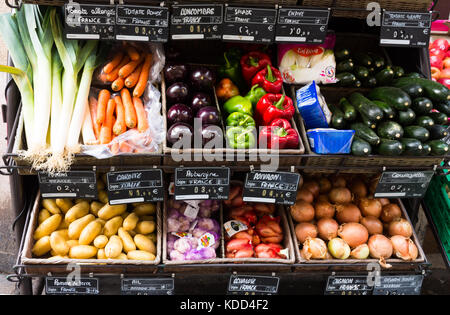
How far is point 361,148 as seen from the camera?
1.71 m

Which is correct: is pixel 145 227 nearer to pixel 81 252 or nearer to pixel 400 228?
pixel 81 252

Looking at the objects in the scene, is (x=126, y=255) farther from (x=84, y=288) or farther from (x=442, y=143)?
(x=442, y=143)

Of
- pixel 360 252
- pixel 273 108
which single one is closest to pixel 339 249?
pixel 360 252

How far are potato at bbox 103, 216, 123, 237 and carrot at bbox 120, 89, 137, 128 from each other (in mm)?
463

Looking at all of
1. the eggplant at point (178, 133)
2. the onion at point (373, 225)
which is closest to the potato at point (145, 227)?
the eggplant at point (178, 133)

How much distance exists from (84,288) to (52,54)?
1.12 metres

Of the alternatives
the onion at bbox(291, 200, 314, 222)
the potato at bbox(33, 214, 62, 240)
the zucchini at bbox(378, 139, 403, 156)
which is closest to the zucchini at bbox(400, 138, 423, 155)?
the zucchini at bbox(378, 139, 403, 156)

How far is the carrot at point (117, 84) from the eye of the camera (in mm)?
1918

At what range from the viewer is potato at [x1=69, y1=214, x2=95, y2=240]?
1.85m

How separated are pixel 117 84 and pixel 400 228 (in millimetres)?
1600

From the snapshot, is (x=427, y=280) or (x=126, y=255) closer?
(x=126, y=255)

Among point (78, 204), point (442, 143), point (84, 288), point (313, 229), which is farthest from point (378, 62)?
point (84, 288)

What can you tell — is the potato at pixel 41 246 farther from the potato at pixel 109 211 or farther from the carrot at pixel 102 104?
the carrot at pixel 102 104
